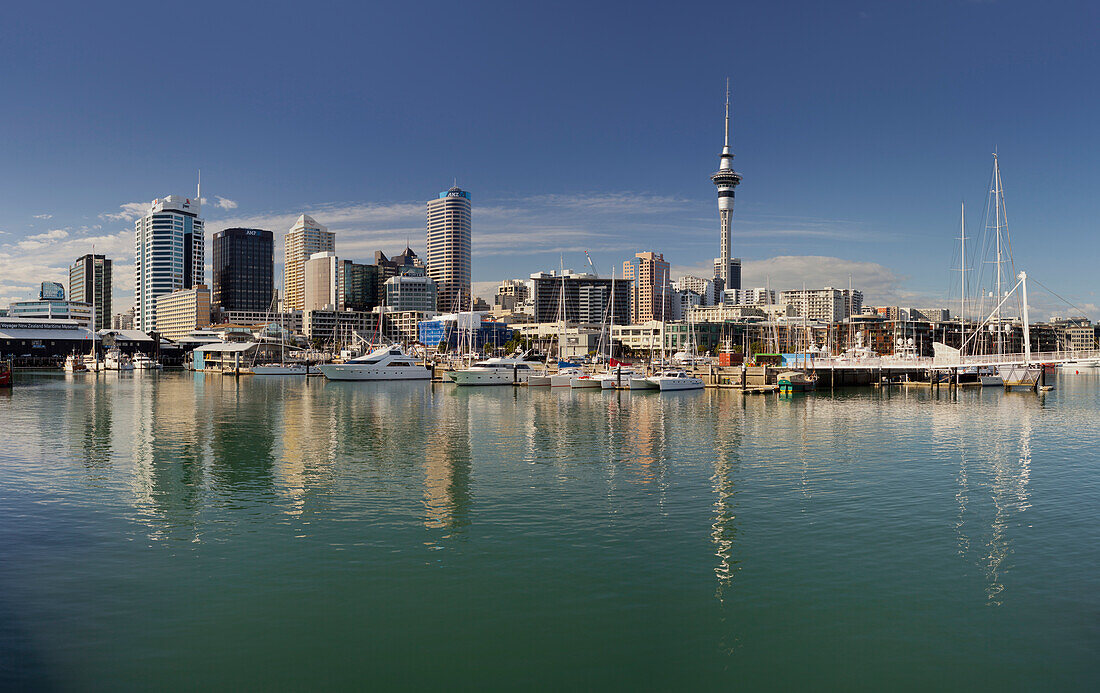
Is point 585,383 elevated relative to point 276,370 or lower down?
elevated

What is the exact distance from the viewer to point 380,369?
12631cm

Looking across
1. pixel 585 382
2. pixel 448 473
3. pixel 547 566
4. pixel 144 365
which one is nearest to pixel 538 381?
pixel 585 382

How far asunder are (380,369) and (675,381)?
5663 centimetres

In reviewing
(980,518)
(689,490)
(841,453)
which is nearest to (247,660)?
(689,490)

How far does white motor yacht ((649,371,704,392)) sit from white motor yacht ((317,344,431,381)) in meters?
48.3

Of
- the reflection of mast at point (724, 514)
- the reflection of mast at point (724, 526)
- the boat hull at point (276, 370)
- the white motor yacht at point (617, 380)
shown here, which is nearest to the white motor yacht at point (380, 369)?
the boat hull at point (276, 370)

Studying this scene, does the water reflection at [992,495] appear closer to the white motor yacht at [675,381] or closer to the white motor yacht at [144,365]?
the white motor yacht at [675,381]

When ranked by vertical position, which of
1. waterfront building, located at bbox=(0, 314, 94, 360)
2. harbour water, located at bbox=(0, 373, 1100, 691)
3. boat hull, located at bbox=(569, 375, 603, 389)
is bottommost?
harbour water, located at bbox=(0, 373, 1100, 691)

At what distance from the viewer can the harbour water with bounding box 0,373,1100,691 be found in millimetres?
13742

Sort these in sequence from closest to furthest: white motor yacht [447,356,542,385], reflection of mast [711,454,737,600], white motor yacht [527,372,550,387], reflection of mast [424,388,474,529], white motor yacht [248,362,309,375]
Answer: reflection of mast [711,454,737,600], reflection of mast [424,388,474,529], white motor yacht [527,372,550,387], white motor yacht [447,356,542,385], white motor yacht [248,362,309,375]

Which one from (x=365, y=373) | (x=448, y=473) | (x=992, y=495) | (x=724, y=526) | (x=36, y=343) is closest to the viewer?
(x=724, y=526)

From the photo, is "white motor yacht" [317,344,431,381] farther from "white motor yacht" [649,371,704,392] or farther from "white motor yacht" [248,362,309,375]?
"white motor yacht" [649,371,704,392]

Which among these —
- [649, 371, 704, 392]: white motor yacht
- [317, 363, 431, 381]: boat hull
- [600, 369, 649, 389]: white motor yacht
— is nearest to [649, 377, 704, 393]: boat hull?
[649, 371, 704, 392]: white motor yacht

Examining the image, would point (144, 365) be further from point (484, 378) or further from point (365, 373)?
point (484, 378)
